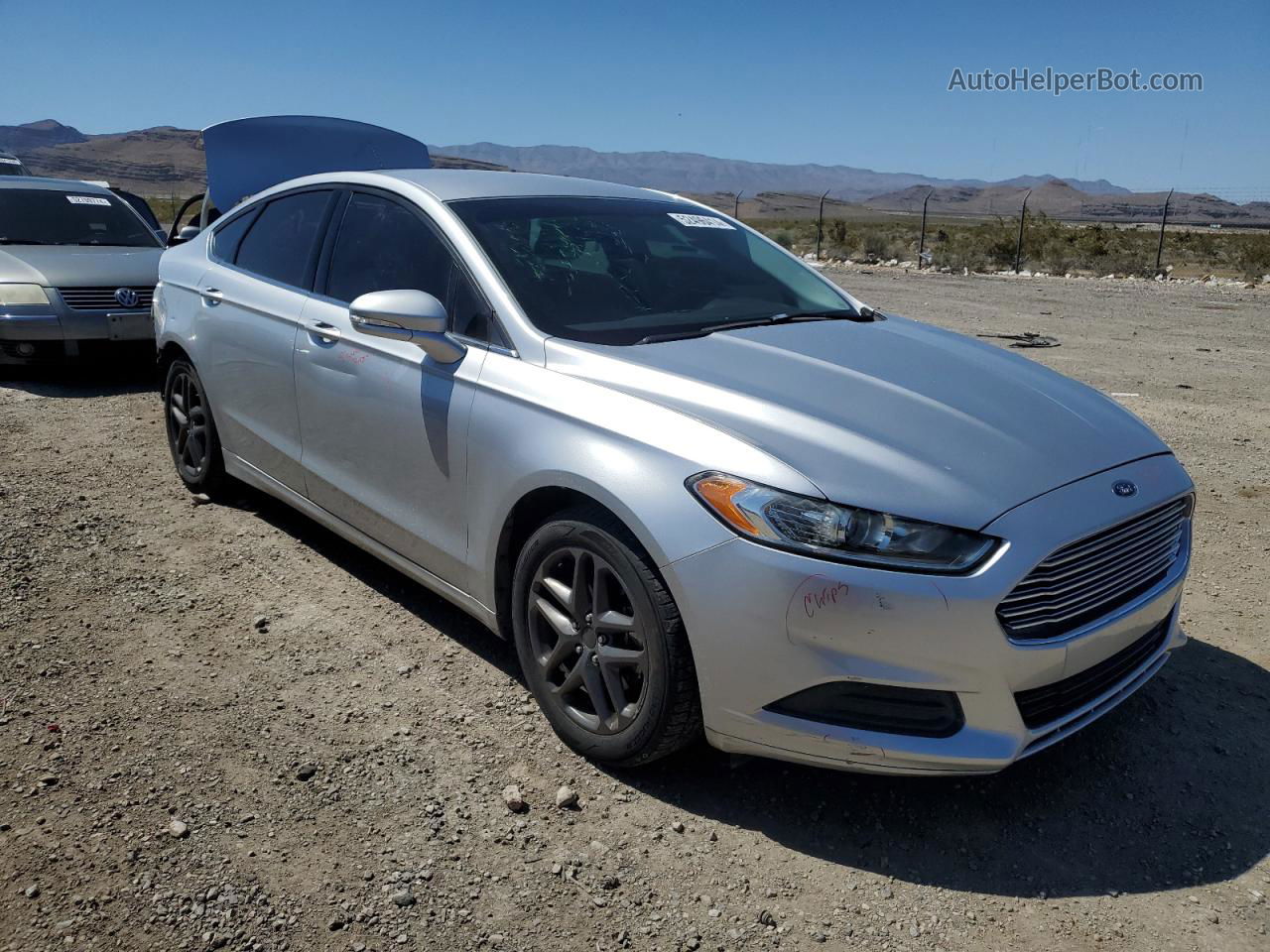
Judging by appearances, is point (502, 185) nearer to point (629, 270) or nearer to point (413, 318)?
point (629, 270)

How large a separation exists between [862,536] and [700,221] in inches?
88.1

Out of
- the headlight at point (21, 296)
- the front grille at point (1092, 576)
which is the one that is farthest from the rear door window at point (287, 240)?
the headlight at point (21, 296)

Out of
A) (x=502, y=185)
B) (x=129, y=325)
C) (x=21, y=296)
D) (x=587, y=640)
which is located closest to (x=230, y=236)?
(x=502, y=185)

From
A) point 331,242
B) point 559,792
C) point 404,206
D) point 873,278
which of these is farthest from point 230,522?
point 873,278

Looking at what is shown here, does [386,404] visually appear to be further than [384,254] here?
No

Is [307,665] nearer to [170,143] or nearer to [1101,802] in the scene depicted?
[1101,802]

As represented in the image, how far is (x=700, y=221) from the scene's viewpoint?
4.35m

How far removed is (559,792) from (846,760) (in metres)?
0.85

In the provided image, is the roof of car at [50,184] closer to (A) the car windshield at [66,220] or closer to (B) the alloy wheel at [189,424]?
(A) the car windshield at [66,220]

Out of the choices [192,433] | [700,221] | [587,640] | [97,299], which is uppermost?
[700,221]

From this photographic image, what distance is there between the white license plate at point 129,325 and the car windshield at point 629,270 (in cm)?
542

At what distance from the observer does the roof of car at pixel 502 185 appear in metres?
3.89

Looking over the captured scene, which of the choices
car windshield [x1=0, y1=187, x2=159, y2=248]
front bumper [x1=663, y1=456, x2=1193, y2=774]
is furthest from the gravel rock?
car windshield [x1=0, y1=187, x2=159, y2=248]

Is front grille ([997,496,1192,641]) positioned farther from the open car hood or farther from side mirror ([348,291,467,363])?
the open car hood
